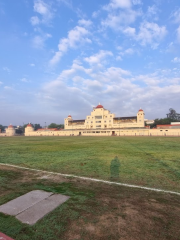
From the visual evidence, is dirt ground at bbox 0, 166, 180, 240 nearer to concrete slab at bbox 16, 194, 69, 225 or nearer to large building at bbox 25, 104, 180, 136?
concrete slab at bbox 16, 194, 69, 225

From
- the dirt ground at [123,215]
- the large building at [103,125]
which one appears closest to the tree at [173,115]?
the large building at [103,125]

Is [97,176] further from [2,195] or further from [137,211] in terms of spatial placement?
[2,195]

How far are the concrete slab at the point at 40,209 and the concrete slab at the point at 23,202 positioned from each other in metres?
0.16

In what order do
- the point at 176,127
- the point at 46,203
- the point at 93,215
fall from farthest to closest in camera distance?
the point at 176,127 → the point at 46,203 → the point at 93,215

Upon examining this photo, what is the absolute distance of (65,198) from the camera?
13.5 ft

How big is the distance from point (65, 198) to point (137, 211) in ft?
6.11

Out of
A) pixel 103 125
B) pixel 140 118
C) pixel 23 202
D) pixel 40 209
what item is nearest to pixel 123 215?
pixel 40 209

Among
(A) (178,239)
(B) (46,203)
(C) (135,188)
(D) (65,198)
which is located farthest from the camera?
(C) (135,188)

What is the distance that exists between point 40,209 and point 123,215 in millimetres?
1899

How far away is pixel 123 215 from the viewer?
11.0 feet

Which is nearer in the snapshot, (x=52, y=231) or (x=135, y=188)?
(x=52, y=231)

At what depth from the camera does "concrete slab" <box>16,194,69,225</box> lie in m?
3.14

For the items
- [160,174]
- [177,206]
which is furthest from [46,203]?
[160,174]

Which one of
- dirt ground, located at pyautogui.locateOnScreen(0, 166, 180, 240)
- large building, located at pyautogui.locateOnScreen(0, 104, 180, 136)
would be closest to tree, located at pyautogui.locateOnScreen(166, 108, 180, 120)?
large building, located at pyautogui.locateOnScreen(0, 104, 180, 136)
